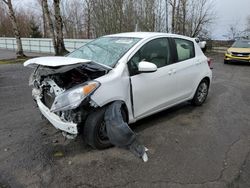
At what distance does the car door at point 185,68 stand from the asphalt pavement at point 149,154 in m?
0.51

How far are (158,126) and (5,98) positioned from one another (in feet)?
13.2

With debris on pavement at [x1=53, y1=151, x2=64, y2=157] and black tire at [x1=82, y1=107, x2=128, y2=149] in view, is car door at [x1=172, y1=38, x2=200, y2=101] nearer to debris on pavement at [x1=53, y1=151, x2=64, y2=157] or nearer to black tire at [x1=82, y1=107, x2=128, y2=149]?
black tire at [x1=82, y1=107, x2=128, y2=149]

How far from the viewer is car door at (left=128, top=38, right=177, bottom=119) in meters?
3.77

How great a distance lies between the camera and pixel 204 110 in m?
5.34

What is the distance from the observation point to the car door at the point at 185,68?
4.62 m

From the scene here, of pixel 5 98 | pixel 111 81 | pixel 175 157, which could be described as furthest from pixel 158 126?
pixel 5 98

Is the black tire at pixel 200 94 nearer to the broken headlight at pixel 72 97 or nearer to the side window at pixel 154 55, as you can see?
the side window at pixel 154 55

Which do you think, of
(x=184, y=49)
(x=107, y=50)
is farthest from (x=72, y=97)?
(x=184, y=49)

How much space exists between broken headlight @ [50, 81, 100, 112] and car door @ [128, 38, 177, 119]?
809mm

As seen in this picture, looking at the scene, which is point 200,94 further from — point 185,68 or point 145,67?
point 145,67

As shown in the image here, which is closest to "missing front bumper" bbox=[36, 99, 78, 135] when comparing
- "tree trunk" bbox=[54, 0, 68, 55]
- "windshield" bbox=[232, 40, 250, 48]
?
"tree trunk" bbox=[54, 0, 68, 55]

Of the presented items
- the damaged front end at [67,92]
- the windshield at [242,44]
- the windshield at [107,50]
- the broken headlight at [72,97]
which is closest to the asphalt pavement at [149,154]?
the damaged front end at [67,92]

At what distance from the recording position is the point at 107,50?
4145mm

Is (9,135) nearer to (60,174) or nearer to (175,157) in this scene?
(60,174)
